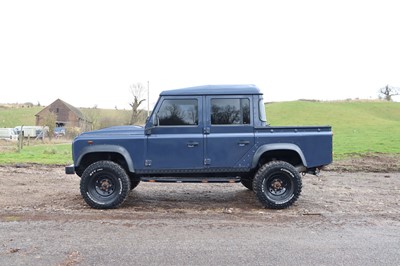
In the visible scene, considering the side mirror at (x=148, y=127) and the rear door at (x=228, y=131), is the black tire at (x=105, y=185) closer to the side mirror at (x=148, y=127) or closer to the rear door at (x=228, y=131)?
the side mirror at (x=148, y=127)

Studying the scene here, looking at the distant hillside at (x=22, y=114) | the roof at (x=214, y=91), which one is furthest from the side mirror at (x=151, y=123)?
the distant hillside at (x=22, y=114)

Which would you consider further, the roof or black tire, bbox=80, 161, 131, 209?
the roof

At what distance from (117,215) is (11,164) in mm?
8892

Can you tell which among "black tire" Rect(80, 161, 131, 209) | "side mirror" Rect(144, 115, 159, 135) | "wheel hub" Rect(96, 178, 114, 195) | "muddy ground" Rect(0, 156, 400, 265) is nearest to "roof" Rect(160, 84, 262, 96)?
"side mirror" Rect(144, 115, 159, 135)

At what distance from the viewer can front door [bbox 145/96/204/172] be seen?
6.64 metres

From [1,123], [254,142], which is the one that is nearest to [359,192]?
[254,142]

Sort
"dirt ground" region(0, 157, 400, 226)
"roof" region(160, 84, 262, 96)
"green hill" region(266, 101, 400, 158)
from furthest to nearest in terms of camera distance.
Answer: "green hill" region(266, 101, 400, 158) → "roof" region(160, 84, 262, 96) → "dirt ground" region(0, 157, 400, 226)

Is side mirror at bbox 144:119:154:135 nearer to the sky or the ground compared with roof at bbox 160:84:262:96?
nearer to the ground

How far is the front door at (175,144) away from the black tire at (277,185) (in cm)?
114

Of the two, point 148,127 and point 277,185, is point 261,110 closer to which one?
point 277,185

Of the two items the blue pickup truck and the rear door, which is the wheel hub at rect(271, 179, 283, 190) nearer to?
the blue pickup truck

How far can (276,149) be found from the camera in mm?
6617

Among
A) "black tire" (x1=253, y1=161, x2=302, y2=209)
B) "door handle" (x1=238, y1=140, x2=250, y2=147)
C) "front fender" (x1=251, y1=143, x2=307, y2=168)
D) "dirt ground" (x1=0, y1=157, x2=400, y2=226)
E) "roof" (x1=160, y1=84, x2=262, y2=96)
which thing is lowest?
"dirt ground" (x1=0, y1=157, x2=400, y2=226)

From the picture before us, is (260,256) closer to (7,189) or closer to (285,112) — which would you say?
(7,189)
